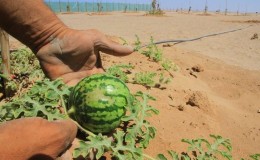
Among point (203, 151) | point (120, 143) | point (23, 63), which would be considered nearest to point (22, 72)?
point (23, 63)

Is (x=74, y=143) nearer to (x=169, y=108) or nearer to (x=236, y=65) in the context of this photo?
(x=169, y=108)

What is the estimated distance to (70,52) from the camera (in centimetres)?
328

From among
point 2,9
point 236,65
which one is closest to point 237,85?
point 236,65

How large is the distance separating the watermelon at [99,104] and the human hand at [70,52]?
700mm

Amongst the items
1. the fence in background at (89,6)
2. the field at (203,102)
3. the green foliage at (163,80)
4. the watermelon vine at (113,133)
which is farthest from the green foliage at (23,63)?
the fence in background at (89,6)

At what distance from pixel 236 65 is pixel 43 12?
4.85 meters

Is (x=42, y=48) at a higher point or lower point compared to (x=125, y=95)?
higher

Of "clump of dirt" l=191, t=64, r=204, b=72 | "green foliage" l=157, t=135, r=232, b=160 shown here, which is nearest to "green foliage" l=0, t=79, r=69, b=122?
"green foliage" l=157, t=135, r=232, b=160

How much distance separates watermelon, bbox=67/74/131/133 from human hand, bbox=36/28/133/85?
0.70 meters

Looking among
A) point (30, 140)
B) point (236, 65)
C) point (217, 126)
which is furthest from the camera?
point (236, 65)

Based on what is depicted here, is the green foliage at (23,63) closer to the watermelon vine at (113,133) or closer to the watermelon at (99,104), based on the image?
the watermelon vine at (113,133)

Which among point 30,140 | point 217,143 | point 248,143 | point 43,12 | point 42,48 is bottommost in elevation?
point 248,143

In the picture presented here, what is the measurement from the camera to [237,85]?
5.11 metres

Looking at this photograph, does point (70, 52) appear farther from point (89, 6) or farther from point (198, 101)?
point (89, 6)
